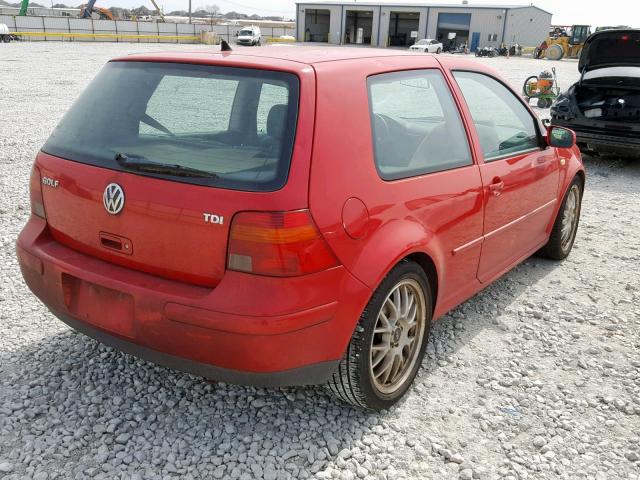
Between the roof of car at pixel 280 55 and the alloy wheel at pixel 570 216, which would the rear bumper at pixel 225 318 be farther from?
the alloy wheel at pixel 570 216

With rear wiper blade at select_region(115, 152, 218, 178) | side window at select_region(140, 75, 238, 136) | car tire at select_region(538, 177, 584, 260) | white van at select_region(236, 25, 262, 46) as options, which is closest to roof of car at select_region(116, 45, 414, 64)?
side window at select_region(140, 75, 238, 136)

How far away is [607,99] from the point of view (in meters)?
8.80

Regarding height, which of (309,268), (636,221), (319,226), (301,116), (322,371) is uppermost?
Answer: (301,116)

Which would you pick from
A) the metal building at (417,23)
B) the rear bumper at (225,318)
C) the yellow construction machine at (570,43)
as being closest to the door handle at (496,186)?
the rear bumper at (225,318)

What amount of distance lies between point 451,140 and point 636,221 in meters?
4.04

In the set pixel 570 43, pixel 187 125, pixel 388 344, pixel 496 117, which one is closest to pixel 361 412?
pixel 388 344

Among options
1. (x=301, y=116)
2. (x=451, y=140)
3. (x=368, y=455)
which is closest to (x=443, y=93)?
(x=451, y=140)

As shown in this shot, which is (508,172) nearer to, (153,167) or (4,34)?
(153,167)

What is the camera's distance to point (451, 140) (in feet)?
10.6

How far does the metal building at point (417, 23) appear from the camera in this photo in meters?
60.6

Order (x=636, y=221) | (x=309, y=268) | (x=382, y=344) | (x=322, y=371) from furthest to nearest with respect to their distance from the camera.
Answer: (x=636, y=221)
(x=382, y=344)
(x=322, y=371)
(x=309, y=268)

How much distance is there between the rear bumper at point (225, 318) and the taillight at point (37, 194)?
1.10 feet

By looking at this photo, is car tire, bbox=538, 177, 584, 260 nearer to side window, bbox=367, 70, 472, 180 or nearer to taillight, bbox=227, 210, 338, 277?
side window, bbox=367, 70, 472, 180

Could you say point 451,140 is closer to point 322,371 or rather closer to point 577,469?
point 322,371
